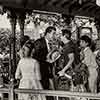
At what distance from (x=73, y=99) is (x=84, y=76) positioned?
57 cm

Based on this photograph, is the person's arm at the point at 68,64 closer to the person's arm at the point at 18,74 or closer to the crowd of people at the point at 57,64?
the crowd of people at the point at 57,64

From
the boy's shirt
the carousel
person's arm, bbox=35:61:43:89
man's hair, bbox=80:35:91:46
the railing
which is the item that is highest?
the carousel

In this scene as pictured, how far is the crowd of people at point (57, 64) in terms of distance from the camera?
7.70m

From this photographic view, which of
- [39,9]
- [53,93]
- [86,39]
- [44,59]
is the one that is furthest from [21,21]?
[53,93]

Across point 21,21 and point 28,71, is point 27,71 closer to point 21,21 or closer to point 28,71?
point 28,71

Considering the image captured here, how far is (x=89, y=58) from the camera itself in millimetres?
8289

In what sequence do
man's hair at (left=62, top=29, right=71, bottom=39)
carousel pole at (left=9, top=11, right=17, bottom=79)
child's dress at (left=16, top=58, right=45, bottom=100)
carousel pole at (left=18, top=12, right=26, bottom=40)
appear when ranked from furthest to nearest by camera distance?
man's hair at (left=62, top=29, right=71, bottom=39)
carousel pole at (left=18, top=12, right=26, bottom=40)
carousel pole at (left=9, top=11, right=17, bottom=79)
child's dress at (left=16, top=58, right=45, bottom=100)

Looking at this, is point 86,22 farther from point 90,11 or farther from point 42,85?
point 42,85

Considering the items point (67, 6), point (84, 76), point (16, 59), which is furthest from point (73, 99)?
point (67, 6)

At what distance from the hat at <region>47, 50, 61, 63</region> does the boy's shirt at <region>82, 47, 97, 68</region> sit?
1.80 ft

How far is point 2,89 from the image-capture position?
7121mm

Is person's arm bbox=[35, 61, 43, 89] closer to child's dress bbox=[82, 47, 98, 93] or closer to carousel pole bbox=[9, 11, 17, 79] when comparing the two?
carousel pole bbox=[9, 11, 17, 79]

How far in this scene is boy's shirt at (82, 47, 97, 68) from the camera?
8.27m

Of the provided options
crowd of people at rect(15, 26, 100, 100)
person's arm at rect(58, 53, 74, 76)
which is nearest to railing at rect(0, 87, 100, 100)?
crowd of people at rect(15, 26, 100, 100)
